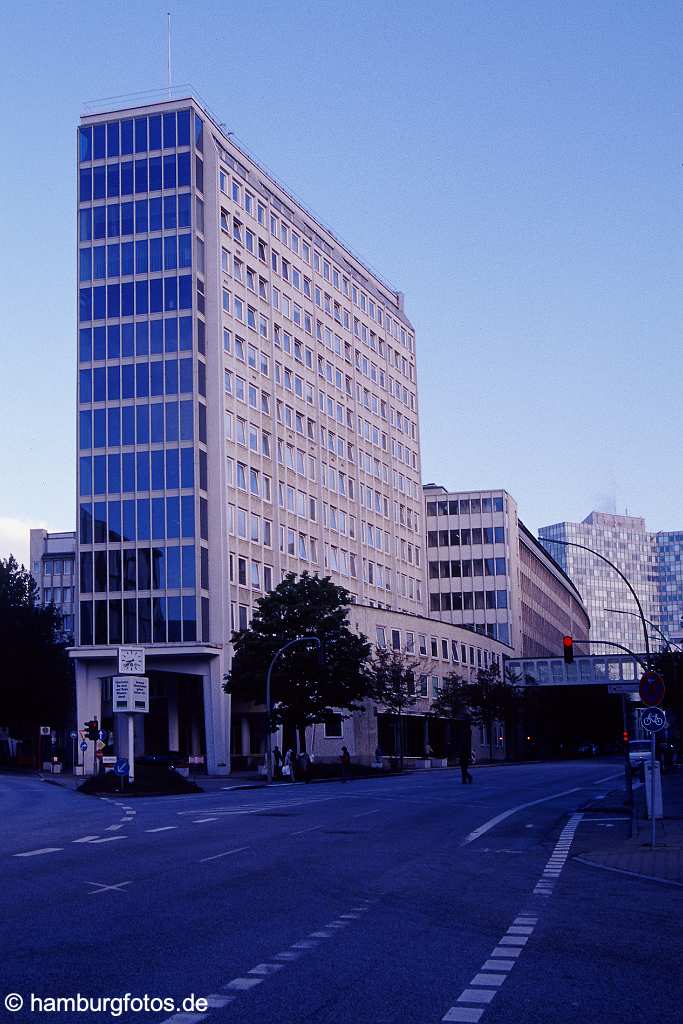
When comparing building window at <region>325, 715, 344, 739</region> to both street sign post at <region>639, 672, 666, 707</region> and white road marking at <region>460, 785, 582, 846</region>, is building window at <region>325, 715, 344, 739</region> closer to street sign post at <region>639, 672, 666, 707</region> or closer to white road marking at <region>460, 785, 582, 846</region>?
white road marking at <region>460, 785, 582, 846</region>

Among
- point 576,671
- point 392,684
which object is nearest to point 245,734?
point 392,684

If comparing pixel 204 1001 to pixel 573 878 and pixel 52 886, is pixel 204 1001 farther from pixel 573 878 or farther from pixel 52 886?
pixel 573 878

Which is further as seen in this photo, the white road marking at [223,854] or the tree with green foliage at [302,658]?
Result: the tree with green foliage at [302,658]

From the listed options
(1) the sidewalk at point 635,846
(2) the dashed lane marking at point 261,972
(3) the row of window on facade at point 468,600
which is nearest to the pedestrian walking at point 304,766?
(1) the sidewalk at point 635,846

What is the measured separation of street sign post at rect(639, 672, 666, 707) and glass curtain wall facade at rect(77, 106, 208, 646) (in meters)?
55.1

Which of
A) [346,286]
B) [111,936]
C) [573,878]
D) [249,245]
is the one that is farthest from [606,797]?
[346,286]

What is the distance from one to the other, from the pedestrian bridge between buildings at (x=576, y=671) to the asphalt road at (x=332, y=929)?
295ft

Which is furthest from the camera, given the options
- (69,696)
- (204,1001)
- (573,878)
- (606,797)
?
(69,696)

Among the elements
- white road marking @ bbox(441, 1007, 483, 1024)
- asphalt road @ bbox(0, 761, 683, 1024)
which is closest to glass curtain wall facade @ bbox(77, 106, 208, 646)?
asphalt road @ bbox(0, 761, 683, 1024)

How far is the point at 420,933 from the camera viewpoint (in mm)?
11352

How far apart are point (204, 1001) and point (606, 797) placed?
34.9 metres

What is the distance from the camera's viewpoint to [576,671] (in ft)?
378

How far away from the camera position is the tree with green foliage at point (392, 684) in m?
82.0

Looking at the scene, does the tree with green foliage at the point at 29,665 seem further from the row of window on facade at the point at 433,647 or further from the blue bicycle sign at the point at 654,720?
the blue bicycle sign at the point at 654,720
